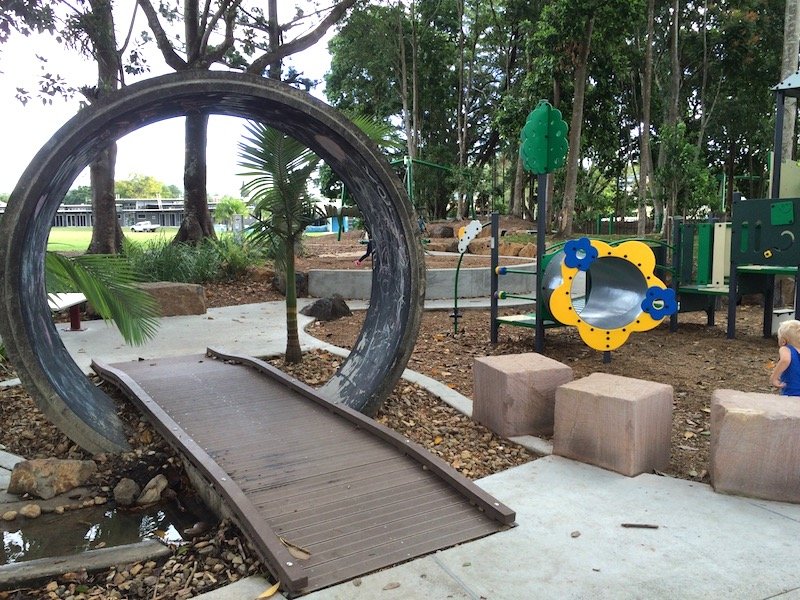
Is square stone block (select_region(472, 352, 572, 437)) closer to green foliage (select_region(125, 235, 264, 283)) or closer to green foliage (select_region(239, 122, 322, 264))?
green foliage (select_region(239, 122, 322, 264))

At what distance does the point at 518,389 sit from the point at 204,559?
8.51 feet

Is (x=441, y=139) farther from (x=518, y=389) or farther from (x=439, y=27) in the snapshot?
(x=518, y=389)

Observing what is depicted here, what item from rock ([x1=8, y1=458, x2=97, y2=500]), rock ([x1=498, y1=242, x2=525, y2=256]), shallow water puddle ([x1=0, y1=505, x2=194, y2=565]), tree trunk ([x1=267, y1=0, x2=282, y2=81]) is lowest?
shallow water puddle ([x1=0, y1=505, x2=194, y2=565])

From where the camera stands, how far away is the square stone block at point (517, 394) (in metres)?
4.90

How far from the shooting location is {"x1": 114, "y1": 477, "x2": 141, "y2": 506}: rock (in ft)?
13.3

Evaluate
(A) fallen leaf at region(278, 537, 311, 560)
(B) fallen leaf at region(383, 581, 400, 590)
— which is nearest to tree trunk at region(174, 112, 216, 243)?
(A) fallen leaf at region(278, 537, 311, 560)

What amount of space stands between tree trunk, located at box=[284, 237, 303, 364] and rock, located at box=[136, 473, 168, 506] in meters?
2.84

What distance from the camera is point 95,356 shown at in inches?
301

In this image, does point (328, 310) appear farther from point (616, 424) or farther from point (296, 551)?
point (296, 551)

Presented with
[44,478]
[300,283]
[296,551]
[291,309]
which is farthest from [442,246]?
[296,551]

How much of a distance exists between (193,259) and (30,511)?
30.8 feet

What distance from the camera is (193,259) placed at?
1280 cm

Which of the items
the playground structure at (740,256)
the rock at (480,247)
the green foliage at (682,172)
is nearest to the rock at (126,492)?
the playground structure at (740,256)

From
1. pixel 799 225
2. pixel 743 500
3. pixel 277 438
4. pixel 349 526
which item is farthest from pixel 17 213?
pixel 799 225
